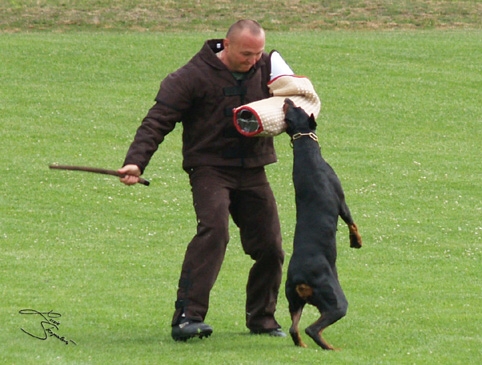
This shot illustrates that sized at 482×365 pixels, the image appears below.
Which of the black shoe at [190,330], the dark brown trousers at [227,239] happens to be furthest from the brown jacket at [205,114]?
the black shoe at [190,330]

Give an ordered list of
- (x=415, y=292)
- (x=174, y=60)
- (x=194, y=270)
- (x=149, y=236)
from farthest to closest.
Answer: (x=174, y=60), (x=149, y=236), (x=415, y=292), (x=194, y=270)

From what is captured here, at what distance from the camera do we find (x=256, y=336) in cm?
780

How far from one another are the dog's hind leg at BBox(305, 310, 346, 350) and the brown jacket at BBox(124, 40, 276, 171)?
1184 millimetres

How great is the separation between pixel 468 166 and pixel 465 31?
11466 millimetres

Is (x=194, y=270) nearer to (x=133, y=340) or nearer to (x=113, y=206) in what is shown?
(x=133, y=340)

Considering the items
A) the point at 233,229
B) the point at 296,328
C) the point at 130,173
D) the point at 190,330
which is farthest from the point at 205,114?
the point at 233,229

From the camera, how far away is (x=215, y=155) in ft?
24.8

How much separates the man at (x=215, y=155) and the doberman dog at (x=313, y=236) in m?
0.37

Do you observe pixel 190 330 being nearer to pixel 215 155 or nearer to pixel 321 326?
pixel 321 326

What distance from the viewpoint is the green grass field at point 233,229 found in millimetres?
7656

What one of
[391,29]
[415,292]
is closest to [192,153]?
[415,292]

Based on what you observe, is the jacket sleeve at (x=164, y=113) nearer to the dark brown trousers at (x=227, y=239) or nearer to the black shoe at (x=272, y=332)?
the dark brown trousers at (x=227, y=239)

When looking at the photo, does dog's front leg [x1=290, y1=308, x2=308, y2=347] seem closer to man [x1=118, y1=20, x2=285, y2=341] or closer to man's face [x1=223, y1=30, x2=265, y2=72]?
man [x1=118, y1=20, x2=285, y2=341]

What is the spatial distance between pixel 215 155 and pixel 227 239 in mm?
569
